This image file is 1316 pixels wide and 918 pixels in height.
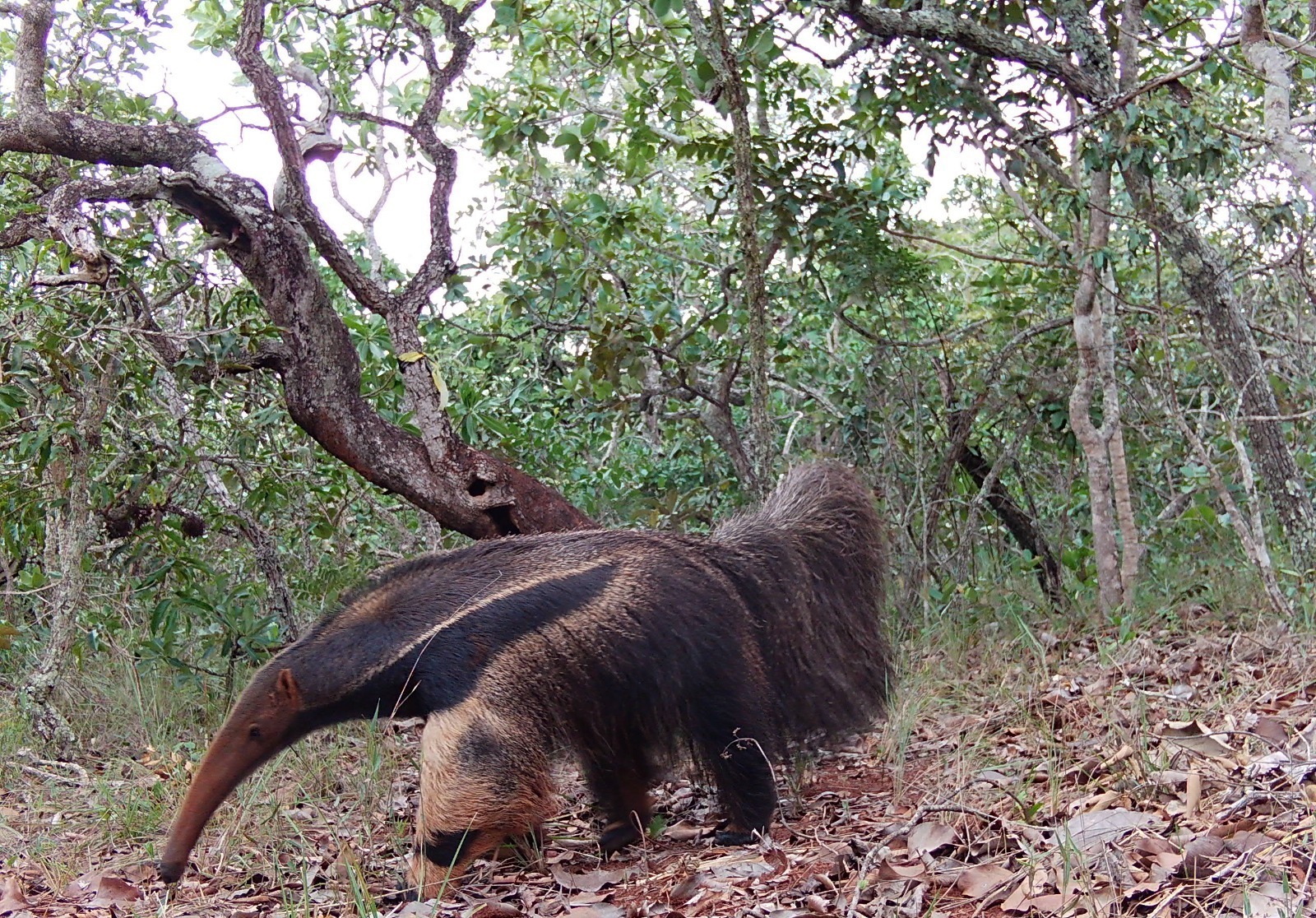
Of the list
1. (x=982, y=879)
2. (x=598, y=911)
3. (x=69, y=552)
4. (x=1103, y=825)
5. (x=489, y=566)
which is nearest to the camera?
(x=982, y=879)

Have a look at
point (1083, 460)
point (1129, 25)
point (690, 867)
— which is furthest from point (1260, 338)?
point (690, 867)

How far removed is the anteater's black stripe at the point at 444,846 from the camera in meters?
3.80

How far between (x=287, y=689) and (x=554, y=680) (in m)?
0.98

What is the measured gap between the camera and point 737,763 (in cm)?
409

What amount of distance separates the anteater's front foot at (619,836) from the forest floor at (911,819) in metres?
0.07

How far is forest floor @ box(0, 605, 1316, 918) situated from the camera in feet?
9.01

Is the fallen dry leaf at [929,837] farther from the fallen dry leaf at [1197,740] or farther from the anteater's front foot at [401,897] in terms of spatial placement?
the anteater's front foot at [401,897]

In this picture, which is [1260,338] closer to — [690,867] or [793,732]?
[793,732]

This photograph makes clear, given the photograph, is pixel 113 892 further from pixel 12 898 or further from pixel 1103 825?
pixel 1103 825

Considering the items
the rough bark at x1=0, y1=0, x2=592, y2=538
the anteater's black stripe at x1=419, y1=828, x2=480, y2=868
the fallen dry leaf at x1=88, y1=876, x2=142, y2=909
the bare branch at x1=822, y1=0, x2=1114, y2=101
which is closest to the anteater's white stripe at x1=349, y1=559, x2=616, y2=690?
the anteater's black stripe at x1=419, y1=828, x2=480, y2=868

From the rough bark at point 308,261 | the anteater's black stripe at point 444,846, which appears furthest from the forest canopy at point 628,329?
the anteater's black stripe at point 444,846

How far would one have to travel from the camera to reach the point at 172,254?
6555mm

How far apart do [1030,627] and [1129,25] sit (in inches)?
127

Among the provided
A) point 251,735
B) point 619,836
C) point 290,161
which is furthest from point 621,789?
point 290,161
